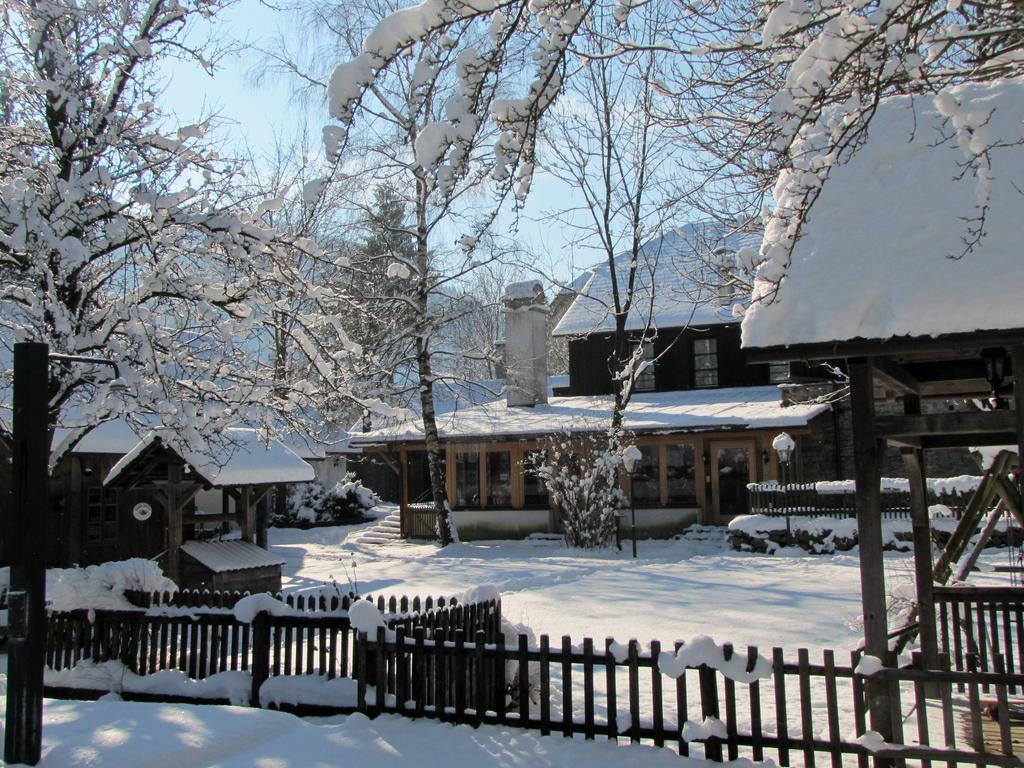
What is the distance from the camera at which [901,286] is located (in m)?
6.07

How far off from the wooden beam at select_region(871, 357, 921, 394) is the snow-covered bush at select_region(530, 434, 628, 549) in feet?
48.4

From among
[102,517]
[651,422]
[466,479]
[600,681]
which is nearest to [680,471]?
[651,422]

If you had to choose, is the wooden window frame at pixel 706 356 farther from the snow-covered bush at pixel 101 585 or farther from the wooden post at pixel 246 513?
the snow-covered bush at pixel 101 585

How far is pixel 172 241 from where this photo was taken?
35.7ft

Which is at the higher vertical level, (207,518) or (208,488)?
(208,488)

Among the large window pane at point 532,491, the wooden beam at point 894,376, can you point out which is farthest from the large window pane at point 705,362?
the wooden beam at point 894,376

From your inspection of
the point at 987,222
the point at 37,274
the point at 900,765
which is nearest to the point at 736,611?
the point at 900,765

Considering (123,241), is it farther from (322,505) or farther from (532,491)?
(322,505)

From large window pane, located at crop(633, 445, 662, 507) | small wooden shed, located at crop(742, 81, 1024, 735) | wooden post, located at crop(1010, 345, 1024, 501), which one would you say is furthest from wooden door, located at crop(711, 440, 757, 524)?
wooden post, located at crop(1010, 345, 1024, 501)

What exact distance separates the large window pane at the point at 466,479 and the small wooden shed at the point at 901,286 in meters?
21.9

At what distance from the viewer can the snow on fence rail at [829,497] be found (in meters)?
20.7

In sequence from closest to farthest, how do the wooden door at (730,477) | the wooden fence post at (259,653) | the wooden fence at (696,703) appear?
the wooden fence at (696,703) < the wooden fence post at (259,653) < the wooden door at (730,477)

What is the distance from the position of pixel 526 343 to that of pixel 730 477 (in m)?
8.38

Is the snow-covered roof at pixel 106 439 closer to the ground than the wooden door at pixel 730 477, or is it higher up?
higher up
